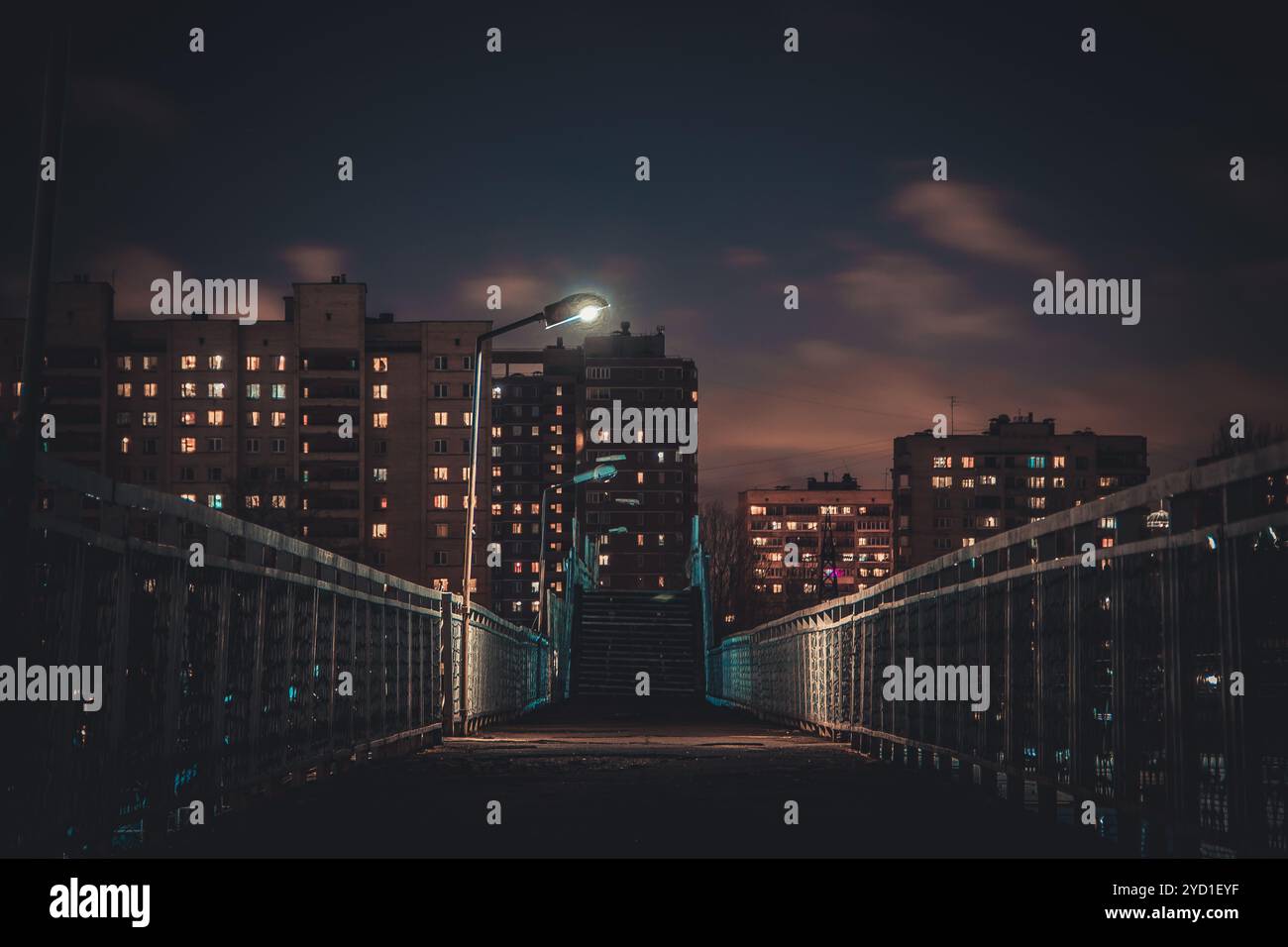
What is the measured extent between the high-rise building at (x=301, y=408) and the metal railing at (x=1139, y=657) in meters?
138

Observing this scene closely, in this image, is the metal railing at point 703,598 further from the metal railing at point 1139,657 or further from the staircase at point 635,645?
the metal railing at point 1139,657

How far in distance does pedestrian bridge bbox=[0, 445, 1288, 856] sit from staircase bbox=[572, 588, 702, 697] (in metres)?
38.6

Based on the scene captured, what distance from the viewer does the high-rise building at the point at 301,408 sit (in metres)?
151

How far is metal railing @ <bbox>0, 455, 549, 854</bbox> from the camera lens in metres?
6.85

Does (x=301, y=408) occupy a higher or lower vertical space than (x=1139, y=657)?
higher

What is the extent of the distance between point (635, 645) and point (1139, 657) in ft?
167

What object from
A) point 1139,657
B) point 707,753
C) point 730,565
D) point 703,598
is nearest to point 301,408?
point 730,565

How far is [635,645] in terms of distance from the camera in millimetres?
58625

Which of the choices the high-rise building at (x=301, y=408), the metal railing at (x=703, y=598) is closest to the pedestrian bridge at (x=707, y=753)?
the metal railing at (x=703, y=598)

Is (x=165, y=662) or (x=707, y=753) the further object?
(x=707, y=753)

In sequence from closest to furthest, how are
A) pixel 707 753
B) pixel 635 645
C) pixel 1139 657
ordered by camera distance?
pixel 1139 657 → pixel 707 753 → pixel 635 645

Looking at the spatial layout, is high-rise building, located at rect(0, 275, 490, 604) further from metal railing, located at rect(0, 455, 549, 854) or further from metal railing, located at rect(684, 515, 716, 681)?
metal railing, located at rect(0, 455, 549, 854)

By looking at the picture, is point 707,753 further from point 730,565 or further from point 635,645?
point 730,565
